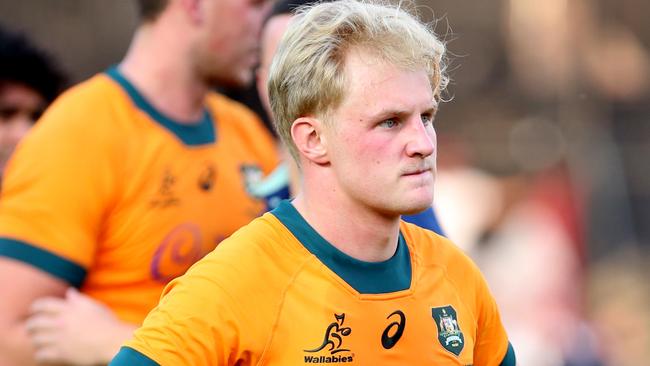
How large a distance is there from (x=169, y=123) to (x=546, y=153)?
304 inches

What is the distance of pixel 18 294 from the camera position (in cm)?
416

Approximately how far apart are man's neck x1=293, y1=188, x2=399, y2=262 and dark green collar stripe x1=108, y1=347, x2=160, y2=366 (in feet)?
1.86

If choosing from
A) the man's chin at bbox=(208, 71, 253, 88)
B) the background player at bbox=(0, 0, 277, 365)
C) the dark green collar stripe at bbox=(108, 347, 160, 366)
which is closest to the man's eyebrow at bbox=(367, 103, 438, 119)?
the dark green collar stripe at bbox=(108, 347, 160, 366)

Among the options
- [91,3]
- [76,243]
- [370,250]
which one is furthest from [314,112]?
[91,3]

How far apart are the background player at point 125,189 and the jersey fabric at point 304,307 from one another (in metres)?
1.25

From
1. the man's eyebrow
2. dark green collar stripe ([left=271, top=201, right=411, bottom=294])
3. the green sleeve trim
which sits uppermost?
the man's eyebrow

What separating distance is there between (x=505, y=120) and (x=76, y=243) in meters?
9.85

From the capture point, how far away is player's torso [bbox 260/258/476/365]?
9.57ft

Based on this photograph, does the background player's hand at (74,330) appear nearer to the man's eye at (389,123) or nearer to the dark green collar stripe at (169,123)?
the dark green collar stripe at (169,123)

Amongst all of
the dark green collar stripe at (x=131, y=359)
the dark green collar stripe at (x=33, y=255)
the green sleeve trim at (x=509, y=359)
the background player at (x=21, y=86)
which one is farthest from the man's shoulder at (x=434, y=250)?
the background player at (x=21, y=86)

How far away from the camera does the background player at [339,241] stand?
2871mm

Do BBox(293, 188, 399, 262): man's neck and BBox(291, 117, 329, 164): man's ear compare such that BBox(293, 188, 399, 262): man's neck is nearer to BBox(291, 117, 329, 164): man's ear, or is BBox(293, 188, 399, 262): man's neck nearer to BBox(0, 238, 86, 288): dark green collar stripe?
BBox(291, 117, 329, 164): man's ear

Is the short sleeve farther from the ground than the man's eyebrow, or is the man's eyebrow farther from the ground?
the man's eyebrow

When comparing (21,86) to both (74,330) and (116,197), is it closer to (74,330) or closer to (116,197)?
(116,197)
